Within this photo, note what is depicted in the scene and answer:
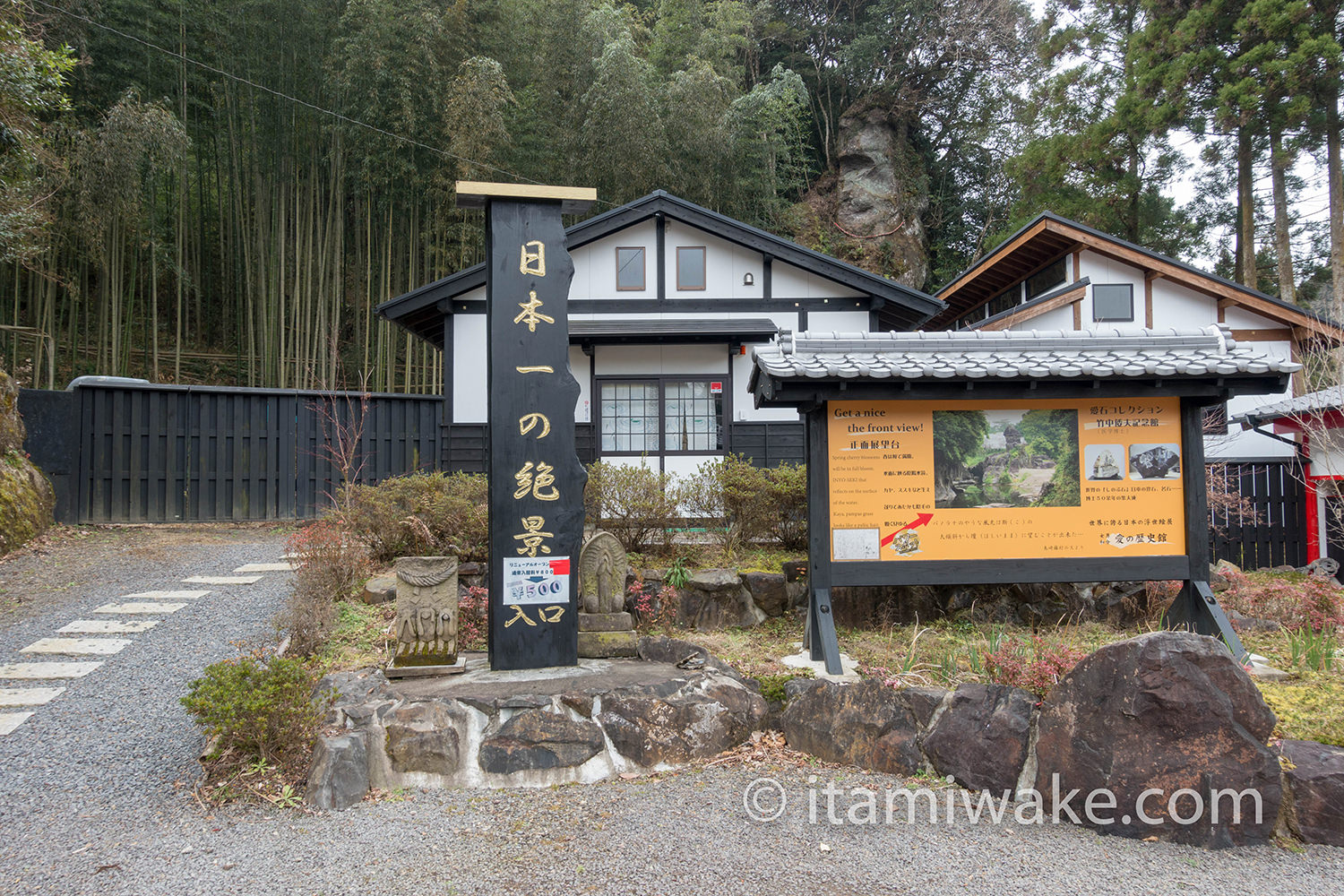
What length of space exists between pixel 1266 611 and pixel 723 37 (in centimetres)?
1712

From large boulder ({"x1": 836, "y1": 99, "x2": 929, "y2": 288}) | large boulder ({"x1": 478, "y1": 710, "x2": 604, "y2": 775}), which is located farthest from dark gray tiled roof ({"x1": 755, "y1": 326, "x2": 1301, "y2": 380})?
large boulder ({"x1": 836, "y1": 99, "x2": 929, "y2": 288})

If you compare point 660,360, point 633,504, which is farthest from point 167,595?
point 660,360

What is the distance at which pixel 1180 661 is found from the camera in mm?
3619

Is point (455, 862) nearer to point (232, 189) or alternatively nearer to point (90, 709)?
point (90, 709)

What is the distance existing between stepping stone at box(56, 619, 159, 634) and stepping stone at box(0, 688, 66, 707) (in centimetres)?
107

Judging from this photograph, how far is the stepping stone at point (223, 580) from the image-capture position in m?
7.34

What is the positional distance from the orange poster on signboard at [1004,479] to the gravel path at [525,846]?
1866 millimetres

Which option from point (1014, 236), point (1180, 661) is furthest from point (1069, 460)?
point (1014, 236)

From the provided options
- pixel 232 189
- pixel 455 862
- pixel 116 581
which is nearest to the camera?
pixel 455 862

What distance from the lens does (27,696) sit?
4.70 metres

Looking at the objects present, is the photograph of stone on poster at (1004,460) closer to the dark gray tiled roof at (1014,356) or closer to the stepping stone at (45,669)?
the dark gray tiled roof at (1014,356)

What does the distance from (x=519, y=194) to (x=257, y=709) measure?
349 cm

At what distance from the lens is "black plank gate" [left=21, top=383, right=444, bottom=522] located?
982 centimetres

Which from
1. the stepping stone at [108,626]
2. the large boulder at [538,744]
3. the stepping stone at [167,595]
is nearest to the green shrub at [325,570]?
the stepping stone at [167,595]
